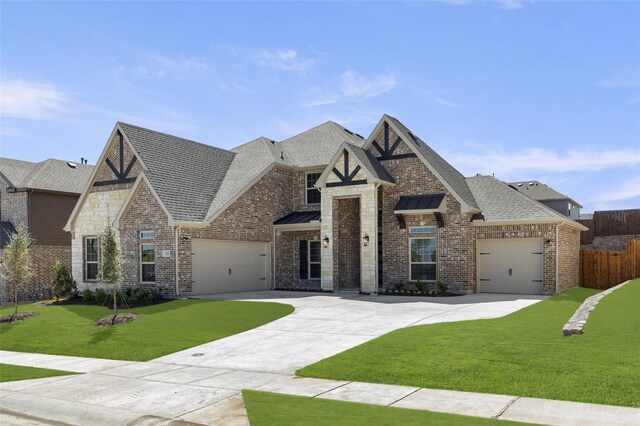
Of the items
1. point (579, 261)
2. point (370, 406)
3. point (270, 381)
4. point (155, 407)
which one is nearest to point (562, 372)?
point (370, 406)

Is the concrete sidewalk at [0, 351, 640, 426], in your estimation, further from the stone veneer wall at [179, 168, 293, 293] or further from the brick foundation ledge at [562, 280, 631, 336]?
the stone veneer wall at [179, 168, 293, 293]

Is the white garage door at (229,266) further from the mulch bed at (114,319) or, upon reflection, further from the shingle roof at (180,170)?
the mulch bed at (114,319)

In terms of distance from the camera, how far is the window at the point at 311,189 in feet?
96.0

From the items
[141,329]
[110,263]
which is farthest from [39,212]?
[141,329]

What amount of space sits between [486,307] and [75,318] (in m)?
13.9

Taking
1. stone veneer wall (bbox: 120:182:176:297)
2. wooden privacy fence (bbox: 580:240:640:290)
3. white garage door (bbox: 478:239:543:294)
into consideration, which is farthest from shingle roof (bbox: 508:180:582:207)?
stone veneer wall (bbox: 120:182:176:297)

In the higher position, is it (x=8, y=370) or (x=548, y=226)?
(x=548, y=226)

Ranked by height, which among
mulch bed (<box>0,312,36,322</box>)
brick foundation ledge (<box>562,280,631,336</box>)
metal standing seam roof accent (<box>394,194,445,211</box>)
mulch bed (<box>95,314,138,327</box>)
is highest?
metal standing seam roof accent (<box>394,194,445,211</box>)

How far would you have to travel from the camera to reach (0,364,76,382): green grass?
12172mm

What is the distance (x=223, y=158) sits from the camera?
30.1 metres

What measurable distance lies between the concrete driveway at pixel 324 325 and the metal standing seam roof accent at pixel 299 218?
534 cm

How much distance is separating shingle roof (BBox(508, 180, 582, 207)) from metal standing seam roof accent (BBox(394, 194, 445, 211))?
24.3 m

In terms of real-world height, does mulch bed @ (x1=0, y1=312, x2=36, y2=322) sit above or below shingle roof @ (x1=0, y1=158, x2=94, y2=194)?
below

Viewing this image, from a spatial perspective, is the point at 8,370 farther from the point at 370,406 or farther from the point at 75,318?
the point at 370,406
